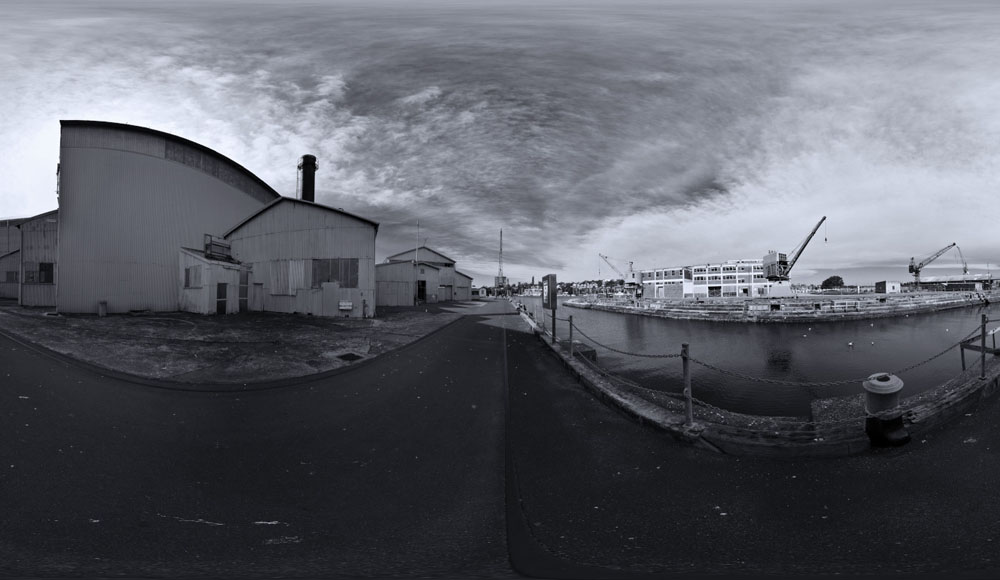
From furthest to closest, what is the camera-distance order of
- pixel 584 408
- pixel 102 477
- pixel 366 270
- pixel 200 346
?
pixel 366 270
pixel 200 346
pixel 584 408
pixel 102 477

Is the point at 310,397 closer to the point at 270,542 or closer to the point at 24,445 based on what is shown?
the point at 24,445

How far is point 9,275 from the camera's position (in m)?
29.3

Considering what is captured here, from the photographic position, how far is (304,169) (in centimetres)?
2733

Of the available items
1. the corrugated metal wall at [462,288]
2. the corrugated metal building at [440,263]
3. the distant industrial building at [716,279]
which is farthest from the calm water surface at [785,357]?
the distant industrial building at [716,279]

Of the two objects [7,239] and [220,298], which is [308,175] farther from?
[7,239]

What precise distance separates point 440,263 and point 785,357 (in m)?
46.8

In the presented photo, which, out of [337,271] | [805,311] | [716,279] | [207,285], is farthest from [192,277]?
[716,279]

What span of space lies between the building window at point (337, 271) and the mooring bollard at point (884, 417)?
20.5m

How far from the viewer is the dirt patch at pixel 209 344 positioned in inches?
335

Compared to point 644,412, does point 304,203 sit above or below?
above

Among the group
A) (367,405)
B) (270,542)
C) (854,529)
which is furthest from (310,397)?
(854,529)

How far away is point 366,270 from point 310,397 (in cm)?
1547

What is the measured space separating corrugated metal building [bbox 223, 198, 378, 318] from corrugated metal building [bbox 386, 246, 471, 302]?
28.3 m

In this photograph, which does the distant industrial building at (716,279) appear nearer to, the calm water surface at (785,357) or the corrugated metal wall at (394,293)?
the calm water surface at (785,357)
